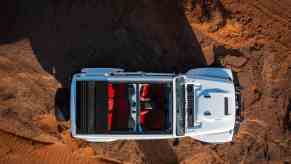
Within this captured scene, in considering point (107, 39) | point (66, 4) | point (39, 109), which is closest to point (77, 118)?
point (39, 109)

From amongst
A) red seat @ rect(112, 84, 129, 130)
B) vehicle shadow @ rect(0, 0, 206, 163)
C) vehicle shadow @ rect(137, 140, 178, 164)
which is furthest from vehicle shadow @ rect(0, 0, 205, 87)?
vehicle shadow @ rect(137, 140, 178, 164)

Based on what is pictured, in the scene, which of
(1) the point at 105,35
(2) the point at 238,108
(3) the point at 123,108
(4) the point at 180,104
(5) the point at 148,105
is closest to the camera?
(4) the point at 180,104

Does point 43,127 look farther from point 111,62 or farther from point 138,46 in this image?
point 138,46

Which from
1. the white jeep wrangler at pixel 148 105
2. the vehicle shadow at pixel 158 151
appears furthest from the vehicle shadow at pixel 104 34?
the vehicle shadow at pixel 158 151

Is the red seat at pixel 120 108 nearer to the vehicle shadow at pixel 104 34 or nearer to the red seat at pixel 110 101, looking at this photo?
the red seat at pixel 110 101

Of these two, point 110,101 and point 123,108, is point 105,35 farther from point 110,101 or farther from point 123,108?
point 123,108

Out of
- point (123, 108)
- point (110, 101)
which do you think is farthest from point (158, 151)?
point (110, 101)
